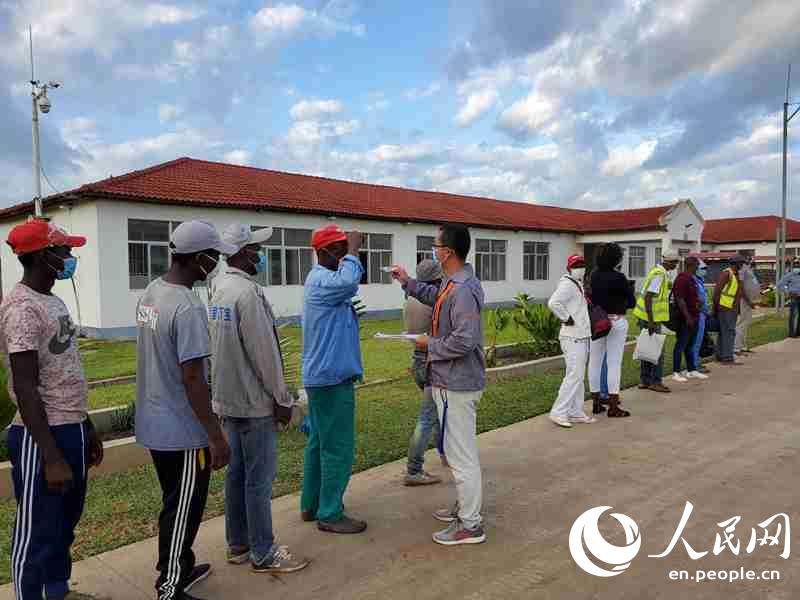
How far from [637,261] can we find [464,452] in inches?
1132

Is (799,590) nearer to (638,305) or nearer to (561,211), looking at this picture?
(638,305)

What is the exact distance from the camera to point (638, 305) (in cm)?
788

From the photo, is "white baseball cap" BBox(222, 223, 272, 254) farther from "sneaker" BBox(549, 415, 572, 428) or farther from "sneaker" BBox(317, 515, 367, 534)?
"sneaker" BBox(549, 415, 572, 428)

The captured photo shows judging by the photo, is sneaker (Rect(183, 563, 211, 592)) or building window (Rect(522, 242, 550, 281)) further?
building window (Rect(522, 242, 550, 281))

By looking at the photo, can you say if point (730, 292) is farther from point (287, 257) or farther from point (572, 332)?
point (287, 257)

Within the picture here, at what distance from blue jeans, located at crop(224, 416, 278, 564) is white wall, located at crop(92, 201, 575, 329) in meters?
12.6

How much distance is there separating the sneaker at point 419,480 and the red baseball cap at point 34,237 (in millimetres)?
3023

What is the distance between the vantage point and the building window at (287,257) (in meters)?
17.6

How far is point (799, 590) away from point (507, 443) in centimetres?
287

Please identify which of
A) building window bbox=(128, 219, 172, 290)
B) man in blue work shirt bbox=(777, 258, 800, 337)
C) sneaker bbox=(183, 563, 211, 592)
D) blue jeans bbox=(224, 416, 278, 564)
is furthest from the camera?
building window bbox=(128, 219, 172, 290)

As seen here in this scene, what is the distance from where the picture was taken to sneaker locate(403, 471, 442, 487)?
15.5 ft

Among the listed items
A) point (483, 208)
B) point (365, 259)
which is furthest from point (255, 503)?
point (483, 208)

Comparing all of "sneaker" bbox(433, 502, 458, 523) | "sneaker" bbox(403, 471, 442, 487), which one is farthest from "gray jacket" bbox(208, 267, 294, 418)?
"sneaker" bbox(403, 471, 442, 487)

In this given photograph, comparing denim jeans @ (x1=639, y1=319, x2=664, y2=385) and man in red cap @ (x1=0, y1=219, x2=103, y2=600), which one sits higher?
man in red cap @ (x1=0, y1=219, x2=103, y2=600)
